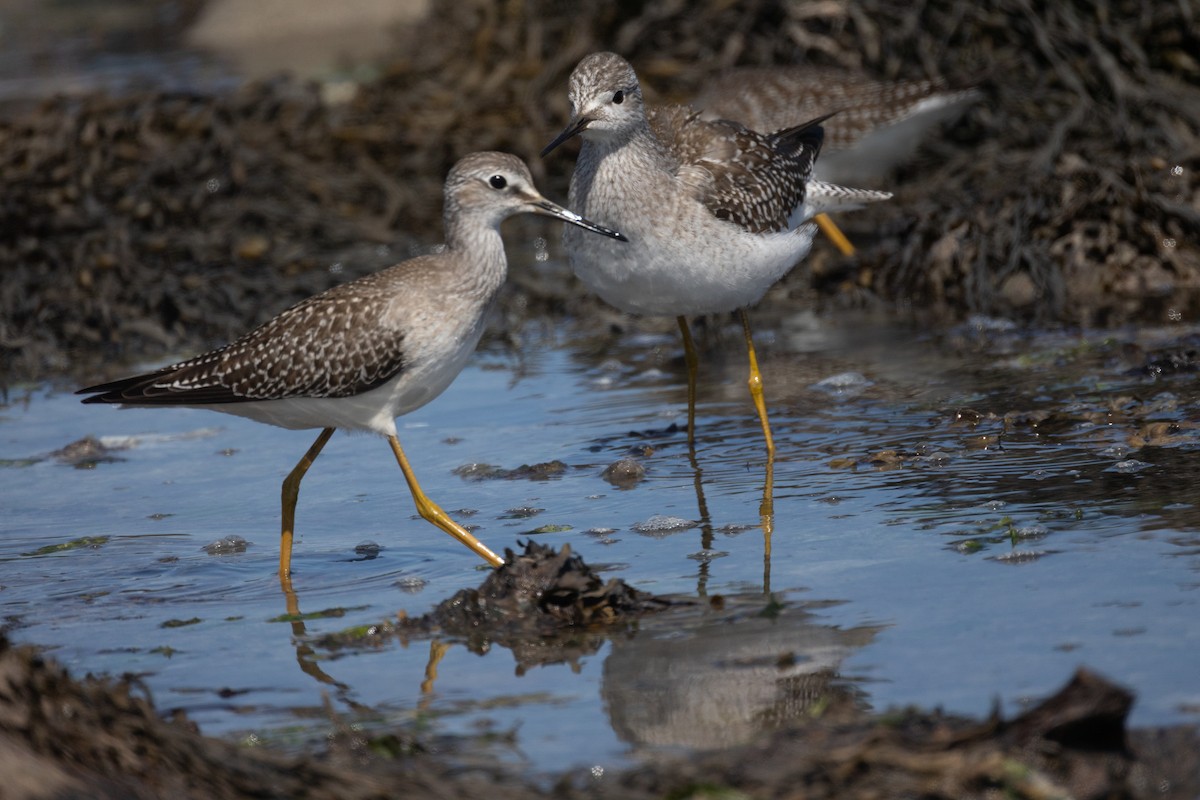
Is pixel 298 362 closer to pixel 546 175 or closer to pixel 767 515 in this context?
pixel 767 515

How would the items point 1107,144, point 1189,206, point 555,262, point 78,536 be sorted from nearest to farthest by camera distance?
1. point 78,536
2. point 1189,206
3. point 1107,144
4. point 555,262

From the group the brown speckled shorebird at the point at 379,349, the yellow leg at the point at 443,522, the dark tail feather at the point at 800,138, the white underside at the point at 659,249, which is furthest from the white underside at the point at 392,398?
the dark tail feather at the point at 800,138

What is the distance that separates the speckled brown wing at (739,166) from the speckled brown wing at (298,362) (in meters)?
1.88

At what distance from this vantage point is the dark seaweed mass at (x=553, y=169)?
9.71m

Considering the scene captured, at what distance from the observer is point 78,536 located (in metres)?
6.66

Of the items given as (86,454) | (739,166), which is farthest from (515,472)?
(86,454)

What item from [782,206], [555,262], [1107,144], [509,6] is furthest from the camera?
[509,6]

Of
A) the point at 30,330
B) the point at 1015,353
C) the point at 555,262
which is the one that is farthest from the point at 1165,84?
the point at 30,330

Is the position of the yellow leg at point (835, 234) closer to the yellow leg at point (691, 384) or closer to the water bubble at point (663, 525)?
the yellow leg at point (691, 384)

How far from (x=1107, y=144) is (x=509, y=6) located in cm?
539

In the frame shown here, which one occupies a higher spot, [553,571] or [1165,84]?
[1165,84]

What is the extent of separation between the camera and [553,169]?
1238 cm

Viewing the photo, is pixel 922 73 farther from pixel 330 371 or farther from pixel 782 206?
pixel 330 371

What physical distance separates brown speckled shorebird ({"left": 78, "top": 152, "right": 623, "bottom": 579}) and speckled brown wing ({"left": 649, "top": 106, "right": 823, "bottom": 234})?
117 cm
